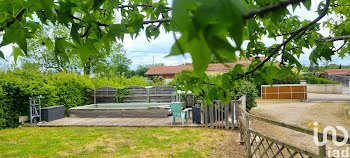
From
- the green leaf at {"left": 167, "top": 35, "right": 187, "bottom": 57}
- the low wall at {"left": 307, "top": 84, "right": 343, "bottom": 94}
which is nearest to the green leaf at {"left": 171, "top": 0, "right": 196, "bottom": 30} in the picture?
the green leaf at {"left": 167, "top": 35, "right": 187, "bottom": 57}

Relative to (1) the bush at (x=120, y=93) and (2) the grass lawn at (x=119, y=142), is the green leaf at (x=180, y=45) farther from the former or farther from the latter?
(1) the bush at (x=120, y=93)

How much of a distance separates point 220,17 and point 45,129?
A: 8621 millimetres

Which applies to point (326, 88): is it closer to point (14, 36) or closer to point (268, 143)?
point (268, 143)

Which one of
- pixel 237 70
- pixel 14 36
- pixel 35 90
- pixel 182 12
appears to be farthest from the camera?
pixel 35 90

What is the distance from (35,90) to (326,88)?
24990 millimetres

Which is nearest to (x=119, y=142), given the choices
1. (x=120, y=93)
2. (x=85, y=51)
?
(x=85, y=51)

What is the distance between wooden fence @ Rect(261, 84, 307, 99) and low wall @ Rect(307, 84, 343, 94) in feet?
24.3

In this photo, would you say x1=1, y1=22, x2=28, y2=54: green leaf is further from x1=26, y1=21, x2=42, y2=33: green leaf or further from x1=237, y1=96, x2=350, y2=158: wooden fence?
x1=237, y1=96, x2=350, y2=158: wooden fence

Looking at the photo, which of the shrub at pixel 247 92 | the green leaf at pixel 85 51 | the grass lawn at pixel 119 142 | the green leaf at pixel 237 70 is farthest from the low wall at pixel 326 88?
the green leaf at pixel 85 51

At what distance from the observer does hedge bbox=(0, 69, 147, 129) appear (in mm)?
7891

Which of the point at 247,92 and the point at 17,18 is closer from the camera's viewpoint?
the point at 17,18

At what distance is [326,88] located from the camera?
23.7 m

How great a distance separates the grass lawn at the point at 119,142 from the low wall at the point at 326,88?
21451 mm

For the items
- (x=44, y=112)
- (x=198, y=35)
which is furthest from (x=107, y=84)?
(x=198, y=35)
